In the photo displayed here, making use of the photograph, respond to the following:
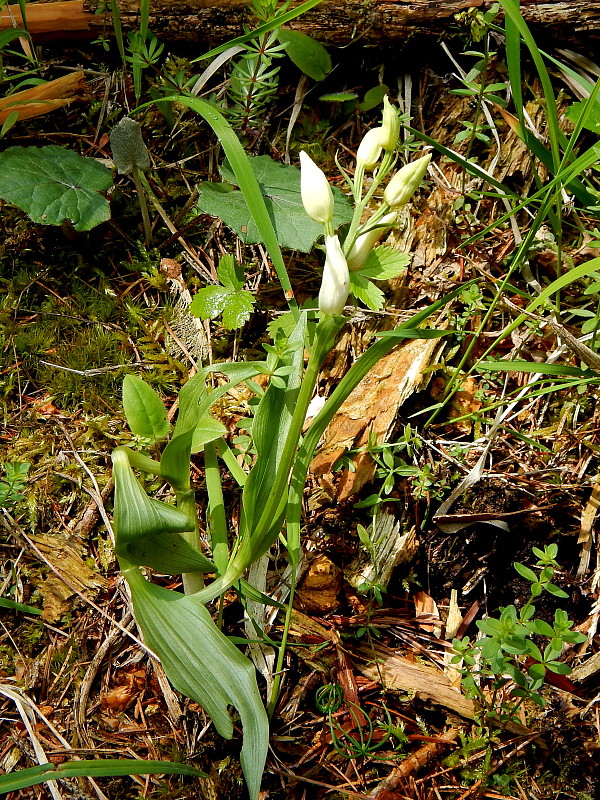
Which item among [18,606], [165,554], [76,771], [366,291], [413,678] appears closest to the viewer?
[76,771]

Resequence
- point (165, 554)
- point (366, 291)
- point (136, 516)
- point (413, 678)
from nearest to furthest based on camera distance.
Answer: point (136, 516) → point (165, 554) → point (413, 678) → point (366, 291)

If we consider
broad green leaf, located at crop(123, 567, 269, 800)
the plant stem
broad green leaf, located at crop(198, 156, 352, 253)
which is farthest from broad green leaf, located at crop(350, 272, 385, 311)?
broad green leaf, located at crop(123, 567, 269, 800)

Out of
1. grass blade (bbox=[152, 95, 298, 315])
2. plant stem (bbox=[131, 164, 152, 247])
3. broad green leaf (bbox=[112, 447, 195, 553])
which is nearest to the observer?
broad green leaf (bbox=[112, 447, 195, 553])

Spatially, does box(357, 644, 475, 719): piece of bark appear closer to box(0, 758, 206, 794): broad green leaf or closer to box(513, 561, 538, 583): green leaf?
box(513, 561, 538, 583): green leaf

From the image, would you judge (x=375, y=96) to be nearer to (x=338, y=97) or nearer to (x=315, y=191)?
(x=338, y=97)

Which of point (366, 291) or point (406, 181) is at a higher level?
point (406, 181)

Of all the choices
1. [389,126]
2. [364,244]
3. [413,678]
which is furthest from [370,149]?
[413,678]

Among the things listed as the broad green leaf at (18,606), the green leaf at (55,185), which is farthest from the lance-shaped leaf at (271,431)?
the green leaf at (55,185)

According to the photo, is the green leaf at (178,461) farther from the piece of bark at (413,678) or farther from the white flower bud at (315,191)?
the piece of bark at (413,678)
